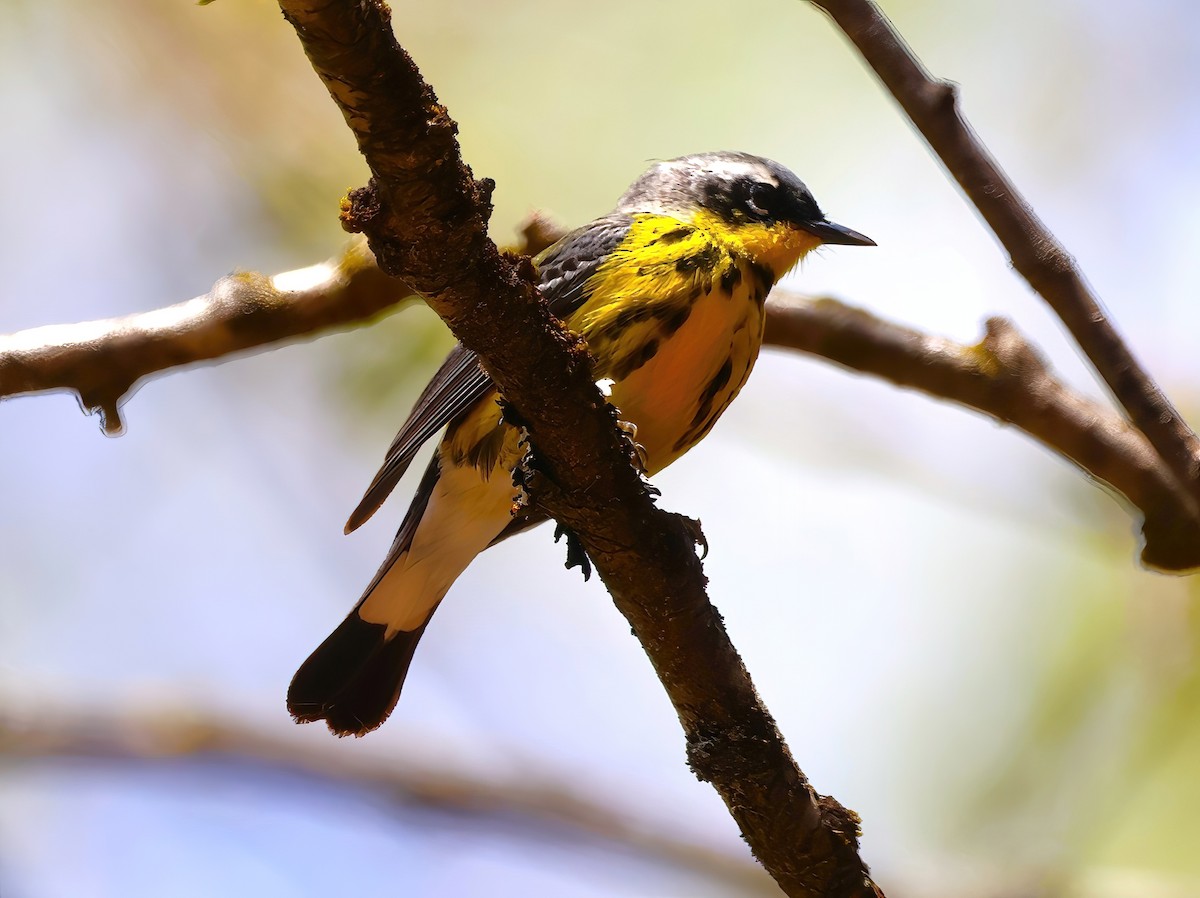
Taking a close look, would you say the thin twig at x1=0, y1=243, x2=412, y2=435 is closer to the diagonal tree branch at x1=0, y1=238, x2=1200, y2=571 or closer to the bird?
the diagonal tree branch at x1=0, y1=238, x2=1200, y2=571

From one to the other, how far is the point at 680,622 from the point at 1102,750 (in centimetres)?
407

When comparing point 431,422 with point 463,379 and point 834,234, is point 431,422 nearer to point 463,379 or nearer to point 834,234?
point 463,379

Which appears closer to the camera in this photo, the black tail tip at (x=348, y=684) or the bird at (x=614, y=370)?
the bird at (x=614, y=370)

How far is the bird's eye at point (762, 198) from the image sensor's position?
4062 mm

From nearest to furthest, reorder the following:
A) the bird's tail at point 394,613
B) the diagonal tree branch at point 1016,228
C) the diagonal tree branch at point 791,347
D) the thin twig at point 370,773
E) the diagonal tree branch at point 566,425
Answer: the diagonal tree branch at point 566,425 → the diagonal tree branch at point 1016,228 → the diagonal tree branch at point 791,347 → the bird's tail at point 394,613 → the thin twig at point 370,773

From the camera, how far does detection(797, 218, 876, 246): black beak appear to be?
4.05m

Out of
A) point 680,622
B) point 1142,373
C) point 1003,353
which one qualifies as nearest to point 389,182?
point 680,622

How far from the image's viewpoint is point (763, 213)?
402cm

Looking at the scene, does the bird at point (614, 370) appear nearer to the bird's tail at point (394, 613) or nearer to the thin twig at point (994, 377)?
the bird's tail at point (394, 613)

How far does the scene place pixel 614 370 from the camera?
3365 millimetres

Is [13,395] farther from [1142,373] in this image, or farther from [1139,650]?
[1139,650]

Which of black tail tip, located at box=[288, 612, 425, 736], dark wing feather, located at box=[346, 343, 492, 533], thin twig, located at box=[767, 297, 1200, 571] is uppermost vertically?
thin twig, located at box=[767, 297, 1200, 571]

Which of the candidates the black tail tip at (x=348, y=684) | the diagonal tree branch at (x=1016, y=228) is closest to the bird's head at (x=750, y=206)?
the diagonal tree branch at (x=1016, y=228)

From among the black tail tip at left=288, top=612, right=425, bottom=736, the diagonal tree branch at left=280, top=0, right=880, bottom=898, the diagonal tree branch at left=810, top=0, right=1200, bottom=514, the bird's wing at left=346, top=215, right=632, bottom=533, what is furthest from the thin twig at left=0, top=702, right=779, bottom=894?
the diagonal tree branch at left=810, top=0, right=1200, bottom=514
